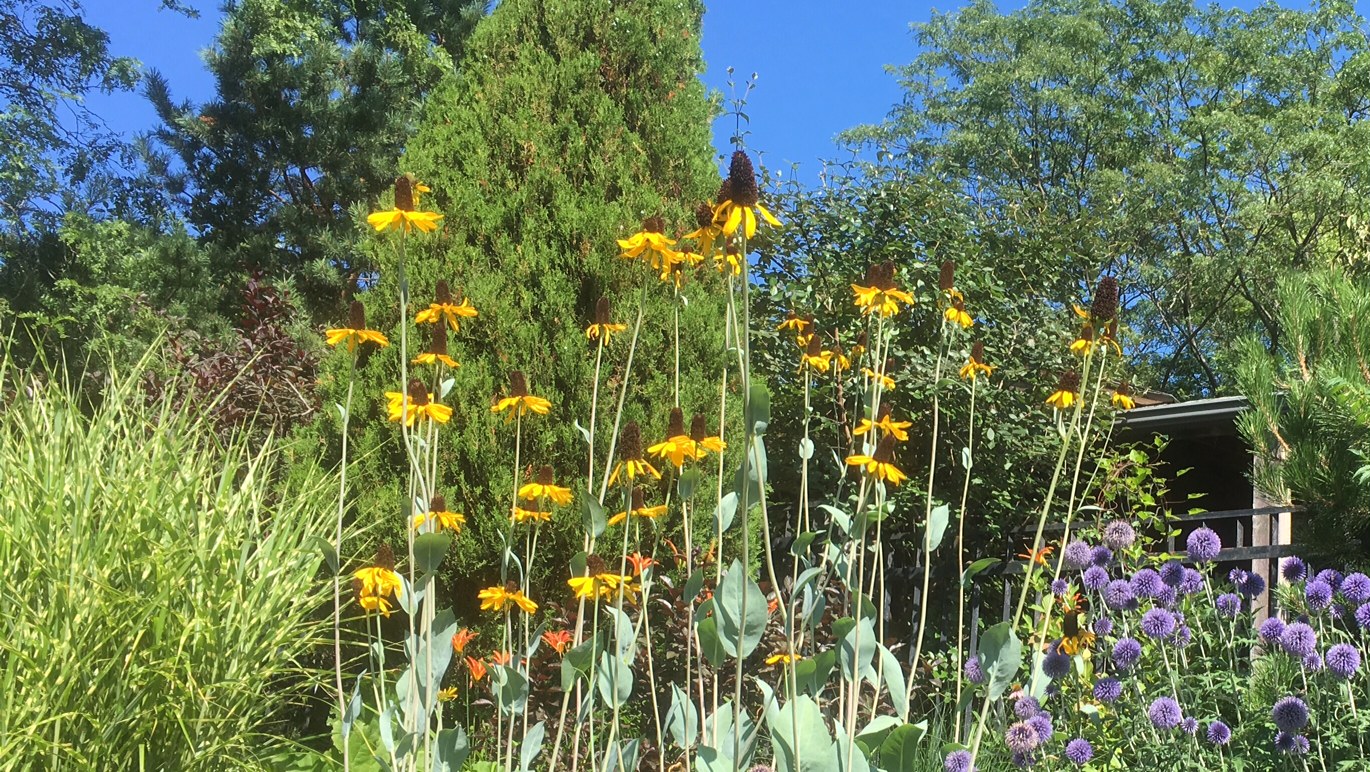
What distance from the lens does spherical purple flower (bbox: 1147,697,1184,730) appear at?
8.73 feet

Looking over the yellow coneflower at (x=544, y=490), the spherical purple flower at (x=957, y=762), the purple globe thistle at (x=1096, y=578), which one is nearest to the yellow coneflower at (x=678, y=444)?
the yellow coneflower at (x=544, y=490)

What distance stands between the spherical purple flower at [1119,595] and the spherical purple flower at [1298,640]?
1.33ft

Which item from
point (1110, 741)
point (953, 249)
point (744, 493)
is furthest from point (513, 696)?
point (953, 249)

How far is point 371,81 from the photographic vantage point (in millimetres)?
11562

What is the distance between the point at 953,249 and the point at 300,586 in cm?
375

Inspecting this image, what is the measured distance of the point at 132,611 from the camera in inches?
96.7

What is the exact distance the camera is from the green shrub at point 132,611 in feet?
7.70

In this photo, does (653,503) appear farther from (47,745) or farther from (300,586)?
(47,745)

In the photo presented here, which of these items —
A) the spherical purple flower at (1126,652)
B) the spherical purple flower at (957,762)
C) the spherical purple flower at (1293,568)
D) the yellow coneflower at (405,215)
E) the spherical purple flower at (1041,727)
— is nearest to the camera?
the yellow coneflower at (405,215)

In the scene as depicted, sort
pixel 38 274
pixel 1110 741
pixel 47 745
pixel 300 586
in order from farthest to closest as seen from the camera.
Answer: pixel 38 274 → pixel 1110 741 → pixel 300 586 → pixel 47 745

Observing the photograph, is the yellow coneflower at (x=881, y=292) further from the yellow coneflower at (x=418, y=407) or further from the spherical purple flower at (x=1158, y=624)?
the spherical purple flower at (x=1158, y=624)

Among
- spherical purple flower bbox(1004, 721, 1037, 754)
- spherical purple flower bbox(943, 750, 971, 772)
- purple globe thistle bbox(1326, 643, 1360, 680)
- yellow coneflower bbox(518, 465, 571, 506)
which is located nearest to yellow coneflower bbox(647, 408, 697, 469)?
yellow coneflower bbox(518, 465, 571, 506)

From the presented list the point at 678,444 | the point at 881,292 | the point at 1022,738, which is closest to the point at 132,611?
the point at 678,444

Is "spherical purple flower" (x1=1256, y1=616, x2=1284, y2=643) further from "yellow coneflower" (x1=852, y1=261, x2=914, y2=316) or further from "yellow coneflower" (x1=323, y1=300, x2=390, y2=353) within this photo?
"yellow coneflower" (x1=323, y1=300, x2=390, y2=353)
